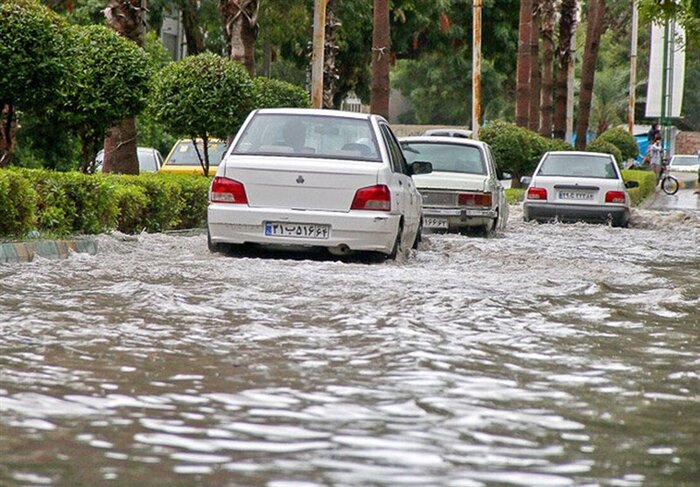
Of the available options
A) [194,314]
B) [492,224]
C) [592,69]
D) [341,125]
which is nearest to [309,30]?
[592,69]

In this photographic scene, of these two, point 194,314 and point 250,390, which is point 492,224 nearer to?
point 194,314

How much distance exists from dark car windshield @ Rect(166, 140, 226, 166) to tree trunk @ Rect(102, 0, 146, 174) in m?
6.37

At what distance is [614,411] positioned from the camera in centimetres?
680

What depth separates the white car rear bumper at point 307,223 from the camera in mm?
13875

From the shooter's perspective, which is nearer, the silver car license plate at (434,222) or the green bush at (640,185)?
the silver car license plate at (434,222)

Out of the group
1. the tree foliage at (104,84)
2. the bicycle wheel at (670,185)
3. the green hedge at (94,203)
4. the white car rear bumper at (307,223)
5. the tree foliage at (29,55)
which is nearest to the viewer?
the white car rear bumper at (307,223)

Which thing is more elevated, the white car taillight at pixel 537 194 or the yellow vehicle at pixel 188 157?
the yellow vehicle at pixel 188 157

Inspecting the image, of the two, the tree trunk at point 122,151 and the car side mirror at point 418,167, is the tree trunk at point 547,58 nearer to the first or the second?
the tree trunk at point 122,151

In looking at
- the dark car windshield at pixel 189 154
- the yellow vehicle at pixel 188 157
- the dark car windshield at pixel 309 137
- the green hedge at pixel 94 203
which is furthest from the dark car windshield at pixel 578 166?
the dark car windshield at pixel 309 137

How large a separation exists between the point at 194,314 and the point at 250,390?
9.81 ft

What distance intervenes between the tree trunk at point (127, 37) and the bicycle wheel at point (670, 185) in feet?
100

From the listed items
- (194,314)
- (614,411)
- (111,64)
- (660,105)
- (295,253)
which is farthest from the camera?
(660,105)

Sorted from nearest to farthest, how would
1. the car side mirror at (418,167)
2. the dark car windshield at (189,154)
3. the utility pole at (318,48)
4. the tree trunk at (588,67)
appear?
the car side mirror at (418,167)
the utility pole at (318,48)
the dark car windshield at (189,154)
the tree trunk at (588,67)

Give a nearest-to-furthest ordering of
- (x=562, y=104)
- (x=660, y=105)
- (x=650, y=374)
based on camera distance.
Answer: (x=650, y=374), (x=562, y=104), (x=660, y=105)
